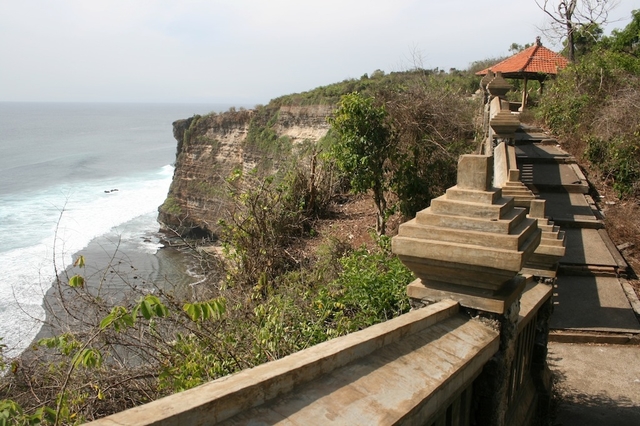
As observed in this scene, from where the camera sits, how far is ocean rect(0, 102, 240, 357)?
17438mm

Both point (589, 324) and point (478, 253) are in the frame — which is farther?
point (589, 324)

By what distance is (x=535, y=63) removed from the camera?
21281mm

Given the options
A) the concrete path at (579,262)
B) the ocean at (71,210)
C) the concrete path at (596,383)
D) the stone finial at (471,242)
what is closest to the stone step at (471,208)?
the stone finial at (471,242)

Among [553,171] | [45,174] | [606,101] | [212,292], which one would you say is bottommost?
[45,174]

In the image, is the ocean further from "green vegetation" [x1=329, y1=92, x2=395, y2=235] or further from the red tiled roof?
the red tiled roof

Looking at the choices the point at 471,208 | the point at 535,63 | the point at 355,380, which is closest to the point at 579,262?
the point at 471,208

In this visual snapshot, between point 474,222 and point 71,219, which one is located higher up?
point 474,222

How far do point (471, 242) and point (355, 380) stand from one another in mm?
955

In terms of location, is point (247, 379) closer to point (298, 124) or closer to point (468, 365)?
point (468, 365)

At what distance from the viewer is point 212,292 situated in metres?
7.88

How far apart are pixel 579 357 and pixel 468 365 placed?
4855 millimetres

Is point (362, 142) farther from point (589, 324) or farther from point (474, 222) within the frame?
point (474, 222)

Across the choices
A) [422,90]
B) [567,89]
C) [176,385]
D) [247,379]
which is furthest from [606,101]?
[247,379]

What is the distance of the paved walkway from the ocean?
18.6ft
